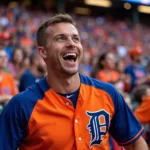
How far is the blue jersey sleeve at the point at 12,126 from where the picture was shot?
226 cm

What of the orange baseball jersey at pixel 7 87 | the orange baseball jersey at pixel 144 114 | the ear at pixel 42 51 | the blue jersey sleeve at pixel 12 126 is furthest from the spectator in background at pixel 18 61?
the blue jersey sleeve at pixel 12 126

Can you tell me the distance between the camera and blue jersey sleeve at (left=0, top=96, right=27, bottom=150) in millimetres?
2260

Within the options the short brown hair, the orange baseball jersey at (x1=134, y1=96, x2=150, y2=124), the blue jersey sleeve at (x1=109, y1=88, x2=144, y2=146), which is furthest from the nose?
the orange baseball jersey at (x1=134, y1=96, x2=150, y2=124)

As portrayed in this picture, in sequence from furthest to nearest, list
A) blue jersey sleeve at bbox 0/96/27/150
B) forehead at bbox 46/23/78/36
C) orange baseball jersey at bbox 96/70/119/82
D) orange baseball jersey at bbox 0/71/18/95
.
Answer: orange baseball jersey at bbox 96/70/119/82, orange baseball jersey at bbox 0/71/18/95, forehead at bbox 46/23/78/36, blue jersey sleeve at bbox 0/96/27/150

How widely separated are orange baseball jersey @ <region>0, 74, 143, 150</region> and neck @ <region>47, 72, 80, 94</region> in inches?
1.4

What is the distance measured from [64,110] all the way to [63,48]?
346 mm

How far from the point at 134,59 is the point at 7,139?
6.85 meters

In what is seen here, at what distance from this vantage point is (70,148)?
232 centimetres

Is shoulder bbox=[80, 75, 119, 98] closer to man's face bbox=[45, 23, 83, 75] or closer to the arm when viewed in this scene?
man's face bbox=[45, 23, 83, 75]

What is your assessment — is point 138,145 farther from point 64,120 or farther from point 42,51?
point 42,51

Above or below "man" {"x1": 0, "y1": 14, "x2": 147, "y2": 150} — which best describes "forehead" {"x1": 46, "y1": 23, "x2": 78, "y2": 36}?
above

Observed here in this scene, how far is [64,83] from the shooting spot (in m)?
2.43

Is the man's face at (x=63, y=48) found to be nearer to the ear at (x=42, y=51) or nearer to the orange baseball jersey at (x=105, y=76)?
the ear at (x=42, y=51)

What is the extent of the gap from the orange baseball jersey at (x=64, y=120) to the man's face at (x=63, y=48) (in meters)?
0.15
